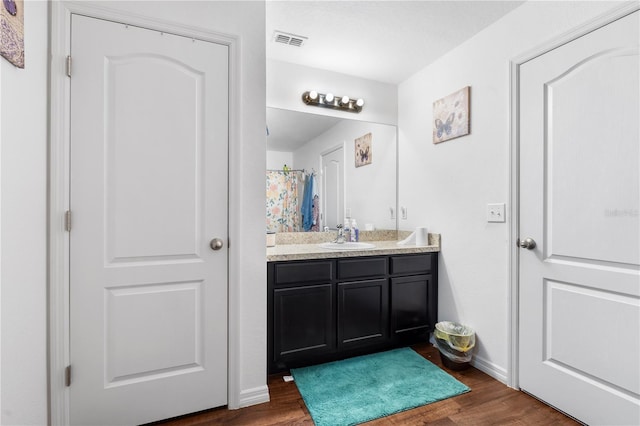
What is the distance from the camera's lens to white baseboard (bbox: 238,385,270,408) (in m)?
1.74

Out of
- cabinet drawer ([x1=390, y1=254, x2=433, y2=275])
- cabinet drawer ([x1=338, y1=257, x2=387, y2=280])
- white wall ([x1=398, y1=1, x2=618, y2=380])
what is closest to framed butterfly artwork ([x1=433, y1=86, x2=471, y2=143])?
white wall ([x1=398, y1=1, x2=618, y2=380])

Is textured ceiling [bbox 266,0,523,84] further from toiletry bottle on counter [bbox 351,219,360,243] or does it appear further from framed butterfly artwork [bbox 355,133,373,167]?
toiletry bottle on counter [bbox 351,219,360,243]

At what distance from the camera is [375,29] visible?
216 centimetres

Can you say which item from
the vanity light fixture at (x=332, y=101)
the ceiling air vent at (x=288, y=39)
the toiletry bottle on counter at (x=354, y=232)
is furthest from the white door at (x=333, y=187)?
the ceiling air vent at (x=288, y=39)

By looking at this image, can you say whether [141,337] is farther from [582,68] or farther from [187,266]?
[582,68]

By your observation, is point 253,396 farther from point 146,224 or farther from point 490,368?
point 490,368

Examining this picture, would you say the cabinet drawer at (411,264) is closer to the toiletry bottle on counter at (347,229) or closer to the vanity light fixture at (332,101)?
the toiletry bottle on counter at (347,229)

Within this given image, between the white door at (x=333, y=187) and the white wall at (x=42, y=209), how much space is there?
109 cm

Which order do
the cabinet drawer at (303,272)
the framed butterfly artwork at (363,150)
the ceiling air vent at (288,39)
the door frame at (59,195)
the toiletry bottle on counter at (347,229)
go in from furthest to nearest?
A: the framed butterfly artwork at (363,150), the toiletry bottle on counter at (347,229), the ceiling air vent at (288,39), the cabinet drawer at (303,272), the door frame at (59,195)

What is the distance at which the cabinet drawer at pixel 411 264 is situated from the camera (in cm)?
240

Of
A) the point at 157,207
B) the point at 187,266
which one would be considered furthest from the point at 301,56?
the point at 187,266

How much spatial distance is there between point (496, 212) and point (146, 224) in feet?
6.80

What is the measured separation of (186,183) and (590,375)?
7.51 feet

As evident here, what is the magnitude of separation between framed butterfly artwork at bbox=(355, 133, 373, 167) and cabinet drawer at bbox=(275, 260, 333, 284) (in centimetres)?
115
